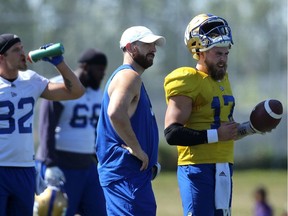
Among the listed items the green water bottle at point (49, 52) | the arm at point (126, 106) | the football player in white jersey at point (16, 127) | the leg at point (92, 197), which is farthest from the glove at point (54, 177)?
the arm at point (126, 106)

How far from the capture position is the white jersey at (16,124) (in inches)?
306

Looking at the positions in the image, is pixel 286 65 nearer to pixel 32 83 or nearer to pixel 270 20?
pixel 270 20

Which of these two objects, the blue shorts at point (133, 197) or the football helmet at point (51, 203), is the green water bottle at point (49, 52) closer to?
the blue shorts at point (133, 197)

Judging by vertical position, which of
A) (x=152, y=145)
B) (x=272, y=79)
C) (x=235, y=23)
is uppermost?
(x=235, y=23)

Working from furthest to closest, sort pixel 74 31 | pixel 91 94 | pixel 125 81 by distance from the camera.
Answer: pixel 74 31 < pixel 91 94 < pixel 125 81

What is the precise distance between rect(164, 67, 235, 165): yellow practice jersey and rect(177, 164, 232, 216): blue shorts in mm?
66

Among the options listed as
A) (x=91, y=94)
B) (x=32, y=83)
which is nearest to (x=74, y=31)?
(x=91, y=94)

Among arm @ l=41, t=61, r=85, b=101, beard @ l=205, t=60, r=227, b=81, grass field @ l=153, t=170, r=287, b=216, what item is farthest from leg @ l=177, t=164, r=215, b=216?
grass field @ l=153, t=170, r=287, b=216

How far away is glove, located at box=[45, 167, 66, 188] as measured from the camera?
948 centimetres

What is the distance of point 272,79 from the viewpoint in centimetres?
2906

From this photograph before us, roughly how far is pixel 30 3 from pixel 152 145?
21.8 metres

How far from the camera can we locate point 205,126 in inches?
281

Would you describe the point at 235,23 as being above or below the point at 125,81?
above

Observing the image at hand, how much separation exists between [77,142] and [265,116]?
309cm
